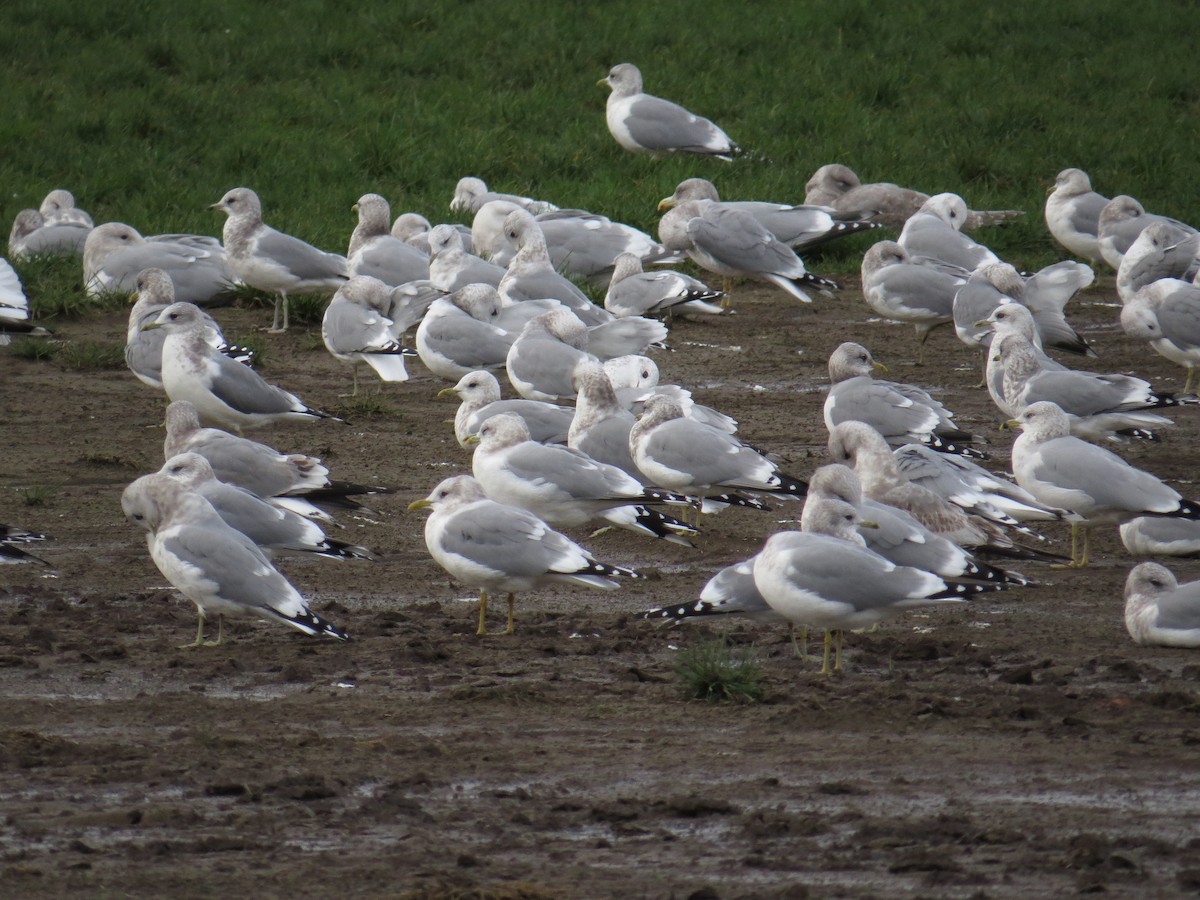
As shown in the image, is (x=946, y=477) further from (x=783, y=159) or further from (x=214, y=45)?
(x=214, y=45)

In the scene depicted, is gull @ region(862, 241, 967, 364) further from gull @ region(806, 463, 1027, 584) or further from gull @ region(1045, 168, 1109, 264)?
gull @ region(806, 463, 1027, 584)

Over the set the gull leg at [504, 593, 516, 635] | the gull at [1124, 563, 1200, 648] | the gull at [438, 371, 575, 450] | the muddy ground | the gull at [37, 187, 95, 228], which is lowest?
the muddy ground

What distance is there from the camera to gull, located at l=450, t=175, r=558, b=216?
15.1 m

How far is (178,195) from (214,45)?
3.36 meters

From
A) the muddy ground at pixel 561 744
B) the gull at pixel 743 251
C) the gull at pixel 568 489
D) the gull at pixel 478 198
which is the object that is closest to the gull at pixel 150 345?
the muddy ground at pixel 561 744

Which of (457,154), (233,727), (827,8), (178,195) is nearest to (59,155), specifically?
(178,195)

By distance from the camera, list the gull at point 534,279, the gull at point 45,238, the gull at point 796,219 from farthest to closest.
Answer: the gull at point 796,219 < the gull at point 45,238 < the gull at point 534,279

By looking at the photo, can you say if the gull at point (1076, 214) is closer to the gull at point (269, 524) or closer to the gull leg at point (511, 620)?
the gull leg at point (511, 620)

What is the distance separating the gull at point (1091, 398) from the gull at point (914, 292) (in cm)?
247

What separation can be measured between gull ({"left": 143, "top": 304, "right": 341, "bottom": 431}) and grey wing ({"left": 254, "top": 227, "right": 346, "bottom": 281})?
8.76 ft

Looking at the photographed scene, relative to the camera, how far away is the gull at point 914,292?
12.4 metres

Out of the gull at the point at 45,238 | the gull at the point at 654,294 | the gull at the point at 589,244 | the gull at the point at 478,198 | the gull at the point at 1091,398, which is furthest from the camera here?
the gull at the point at 478,198

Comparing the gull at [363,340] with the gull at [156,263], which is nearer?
the gull at [363,340]

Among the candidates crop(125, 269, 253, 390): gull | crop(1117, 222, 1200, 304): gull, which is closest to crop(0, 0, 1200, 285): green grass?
crop(1117, 222, 1200, 304): gull
